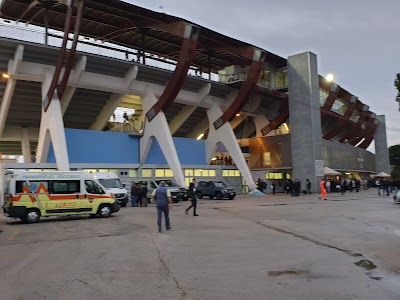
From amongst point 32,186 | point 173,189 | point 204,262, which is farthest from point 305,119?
point 204,262

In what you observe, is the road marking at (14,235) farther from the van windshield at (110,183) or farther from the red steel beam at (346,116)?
the red steel beam at (346,116)

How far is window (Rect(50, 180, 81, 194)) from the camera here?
16656 millimetres

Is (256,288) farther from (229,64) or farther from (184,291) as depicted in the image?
(229,64)

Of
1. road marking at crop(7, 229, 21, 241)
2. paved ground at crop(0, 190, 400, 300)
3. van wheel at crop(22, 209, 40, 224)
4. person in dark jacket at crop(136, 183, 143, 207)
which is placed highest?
person in dark jacket at crop(136, 183, 143, 207)

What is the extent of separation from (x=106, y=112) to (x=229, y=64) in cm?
1506

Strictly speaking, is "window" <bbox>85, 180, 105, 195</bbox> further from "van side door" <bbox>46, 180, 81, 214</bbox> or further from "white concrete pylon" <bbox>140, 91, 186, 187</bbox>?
"white concrete pylon" <bbox>140, 91, 186, 187</bbox>

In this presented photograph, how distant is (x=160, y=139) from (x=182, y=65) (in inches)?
268

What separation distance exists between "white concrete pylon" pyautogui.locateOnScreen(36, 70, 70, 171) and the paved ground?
1531cm

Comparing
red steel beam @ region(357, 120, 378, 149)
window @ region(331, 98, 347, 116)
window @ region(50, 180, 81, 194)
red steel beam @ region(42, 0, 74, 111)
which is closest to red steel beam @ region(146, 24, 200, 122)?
red steel beam @ region(42, 0, 74, 111)

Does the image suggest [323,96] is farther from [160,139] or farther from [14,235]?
[14,235]

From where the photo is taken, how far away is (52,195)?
1656 centimetres

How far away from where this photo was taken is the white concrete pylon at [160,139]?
33.7m

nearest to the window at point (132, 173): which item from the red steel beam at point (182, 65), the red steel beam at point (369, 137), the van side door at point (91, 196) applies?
the red steel beam at point (182, 65)

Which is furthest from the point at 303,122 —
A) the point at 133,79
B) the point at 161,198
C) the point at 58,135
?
the point at 161,198
